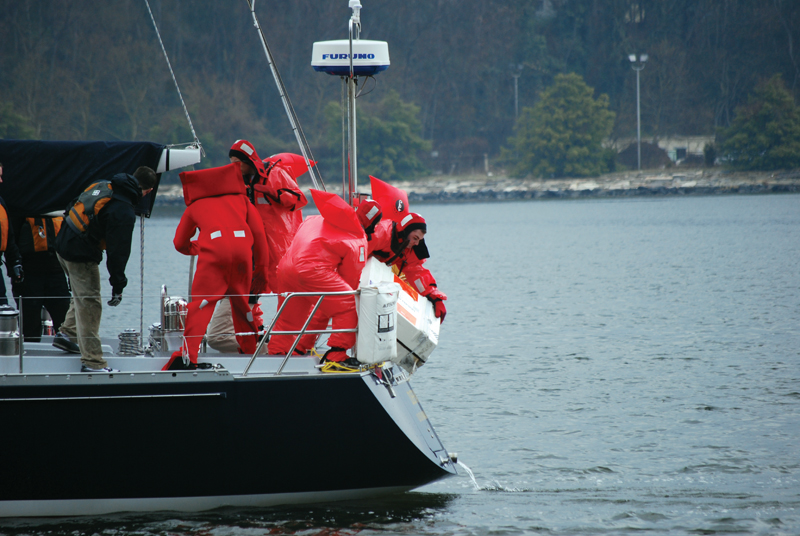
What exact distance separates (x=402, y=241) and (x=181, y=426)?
1839 millimetres

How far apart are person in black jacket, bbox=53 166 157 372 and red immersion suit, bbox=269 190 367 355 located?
992 millimetres

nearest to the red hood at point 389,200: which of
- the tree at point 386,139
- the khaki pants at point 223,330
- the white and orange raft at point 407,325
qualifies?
the white and orange raft at point 407,325

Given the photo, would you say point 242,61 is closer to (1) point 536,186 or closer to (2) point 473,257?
(1) point 536,186

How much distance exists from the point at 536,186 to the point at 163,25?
102 ft

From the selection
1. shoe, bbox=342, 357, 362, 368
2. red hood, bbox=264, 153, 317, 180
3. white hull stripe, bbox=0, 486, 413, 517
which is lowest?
white hull stripe, bbox=0, 486, 413, 517

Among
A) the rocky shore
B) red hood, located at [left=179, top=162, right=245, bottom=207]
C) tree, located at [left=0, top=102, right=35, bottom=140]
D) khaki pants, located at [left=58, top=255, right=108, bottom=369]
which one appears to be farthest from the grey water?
the rocky shore

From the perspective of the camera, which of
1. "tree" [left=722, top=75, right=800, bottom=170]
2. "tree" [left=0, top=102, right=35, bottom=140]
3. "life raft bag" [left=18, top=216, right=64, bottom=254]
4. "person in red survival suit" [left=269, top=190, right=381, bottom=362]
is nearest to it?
"person in red survival suit" [left=269, top=190, right=381, bottom=362]

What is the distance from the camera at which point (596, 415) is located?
9656mm

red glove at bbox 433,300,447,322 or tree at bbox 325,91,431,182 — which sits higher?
tree at bbox 325,91,431,182

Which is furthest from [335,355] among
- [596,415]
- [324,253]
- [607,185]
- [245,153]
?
[607,185]

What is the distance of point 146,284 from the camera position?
70.7ft

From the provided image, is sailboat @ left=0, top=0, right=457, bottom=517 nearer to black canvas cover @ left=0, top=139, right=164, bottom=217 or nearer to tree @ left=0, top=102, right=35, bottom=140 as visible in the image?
black canvas cover @ left=0, top=139, right=164, bottom=217

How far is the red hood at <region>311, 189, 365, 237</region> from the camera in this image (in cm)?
571

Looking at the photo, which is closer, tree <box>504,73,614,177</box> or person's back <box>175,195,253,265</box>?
person's back <box>175,195,253,265</box>
